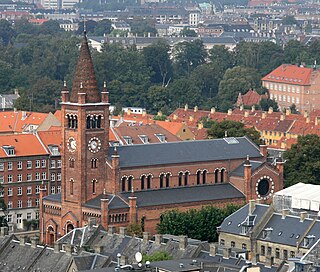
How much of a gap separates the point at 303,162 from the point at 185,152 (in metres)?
12.5

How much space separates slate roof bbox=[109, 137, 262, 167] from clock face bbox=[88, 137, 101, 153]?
1.19 m

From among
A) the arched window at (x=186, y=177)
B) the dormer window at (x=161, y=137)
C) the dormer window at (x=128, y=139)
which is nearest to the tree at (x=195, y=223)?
the arched window at (x=186, y=177)

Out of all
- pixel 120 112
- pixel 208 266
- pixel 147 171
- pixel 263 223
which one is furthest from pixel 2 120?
pixel 208 266

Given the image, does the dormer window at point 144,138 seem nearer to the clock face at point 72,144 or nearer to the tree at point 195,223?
the clock face at point 72,144

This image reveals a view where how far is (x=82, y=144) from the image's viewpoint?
118500mm

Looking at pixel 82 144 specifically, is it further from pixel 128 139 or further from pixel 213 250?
pixel 213 250

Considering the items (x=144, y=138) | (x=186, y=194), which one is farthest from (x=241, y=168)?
(x=144, y=138)

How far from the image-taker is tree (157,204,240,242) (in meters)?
114

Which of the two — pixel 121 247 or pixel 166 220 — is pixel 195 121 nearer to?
pixel 166 220

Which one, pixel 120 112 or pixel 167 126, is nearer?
pixel 167 126

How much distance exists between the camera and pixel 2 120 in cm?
15650

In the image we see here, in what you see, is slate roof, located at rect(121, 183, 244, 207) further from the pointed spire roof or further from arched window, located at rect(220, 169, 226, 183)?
the pointed spire roof

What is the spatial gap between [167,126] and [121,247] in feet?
171

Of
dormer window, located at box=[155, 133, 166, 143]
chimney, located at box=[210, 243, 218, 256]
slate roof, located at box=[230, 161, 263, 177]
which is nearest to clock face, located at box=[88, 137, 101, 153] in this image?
slate roof, located at box=[230, 161, 263, 177]
